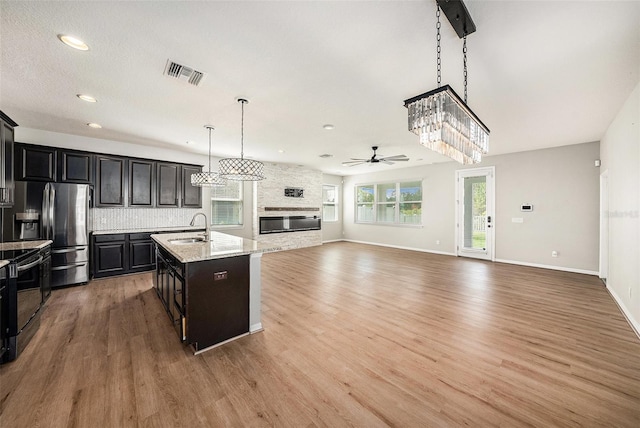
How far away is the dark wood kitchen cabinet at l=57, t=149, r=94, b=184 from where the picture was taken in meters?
4.40

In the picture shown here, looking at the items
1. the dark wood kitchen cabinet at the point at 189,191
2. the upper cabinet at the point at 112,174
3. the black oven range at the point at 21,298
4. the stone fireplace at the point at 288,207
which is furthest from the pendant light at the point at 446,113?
the stone fireplace at the point at 288,207

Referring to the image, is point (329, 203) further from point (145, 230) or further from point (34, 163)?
point (34, 163)

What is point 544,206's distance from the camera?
5.61 meters

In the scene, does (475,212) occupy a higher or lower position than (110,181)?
lower

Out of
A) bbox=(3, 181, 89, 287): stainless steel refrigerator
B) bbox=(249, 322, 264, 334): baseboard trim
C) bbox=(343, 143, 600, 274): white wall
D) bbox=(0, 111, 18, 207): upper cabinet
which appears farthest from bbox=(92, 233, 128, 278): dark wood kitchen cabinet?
bbox=(343, 143, 600, 274): white wall

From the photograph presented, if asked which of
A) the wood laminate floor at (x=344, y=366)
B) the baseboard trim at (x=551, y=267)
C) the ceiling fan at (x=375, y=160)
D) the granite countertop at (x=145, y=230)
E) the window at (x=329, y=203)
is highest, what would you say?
the ceiling fan at (x=375, y=160)

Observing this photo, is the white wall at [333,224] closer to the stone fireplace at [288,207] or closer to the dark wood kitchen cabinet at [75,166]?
the stone fireplace at [288,207]

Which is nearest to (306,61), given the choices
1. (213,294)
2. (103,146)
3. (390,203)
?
(213,294)

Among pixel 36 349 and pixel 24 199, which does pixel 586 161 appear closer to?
pixel 36 349

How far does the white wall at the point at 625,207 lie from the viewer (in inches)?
110

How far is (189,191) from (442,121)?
576 cm

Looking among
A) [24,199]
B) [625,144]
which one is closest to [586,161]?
[625,144]

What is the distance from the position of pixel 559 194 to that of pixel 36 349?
8620 mm

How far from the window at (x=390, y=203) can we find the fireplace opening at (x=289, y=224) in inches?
73.0
